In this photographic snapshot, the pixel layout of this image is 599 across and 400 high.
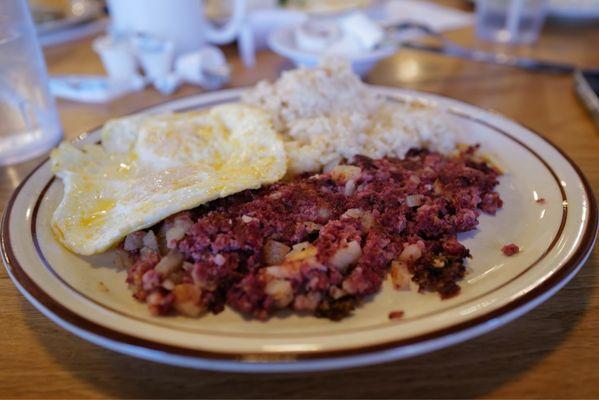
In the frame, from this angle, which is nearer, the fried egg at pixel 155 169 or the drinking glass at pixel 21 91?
the fried egg at pixel 155 169

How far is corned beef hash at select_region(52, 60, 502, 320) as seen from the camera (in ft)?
4.21

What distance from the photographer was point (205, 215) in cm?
150

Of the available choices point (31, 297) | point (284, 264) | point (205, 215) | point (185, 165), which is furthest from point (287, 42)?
point (31, 297)

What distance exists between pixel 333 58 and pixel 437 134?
587 millimetres

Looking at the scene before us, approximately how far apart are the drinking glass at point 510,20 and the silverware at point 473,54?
12.9 inches

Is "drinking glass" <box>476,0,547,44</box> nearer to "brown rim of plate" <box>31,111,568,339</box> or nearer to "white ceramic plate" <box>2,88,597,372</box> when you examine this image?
"white ceramic plate" <box>2,88,597,372</box>

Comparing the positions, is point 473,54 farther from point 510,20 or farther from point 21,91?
point 21,91

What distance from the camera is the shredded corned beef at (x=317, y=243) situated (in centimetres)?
125

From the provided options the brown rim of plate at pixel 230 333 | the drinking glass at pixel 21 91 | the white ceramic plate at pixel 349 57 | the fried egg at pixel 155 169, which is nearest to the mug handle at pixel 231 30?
the white ceramic plate at pixel 349 57

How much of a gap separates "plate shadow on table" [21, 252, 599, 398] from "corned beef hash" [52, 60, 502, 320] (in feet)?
0.49

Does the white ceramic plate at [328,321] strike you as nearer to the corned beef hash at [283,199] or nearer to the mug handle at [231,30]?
the corned beef hash at [283,199]

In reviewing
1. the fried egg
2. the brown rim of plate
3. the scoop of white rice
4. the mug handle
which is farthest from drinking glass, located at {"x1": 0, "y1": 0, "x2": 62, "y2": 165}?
the mug handle

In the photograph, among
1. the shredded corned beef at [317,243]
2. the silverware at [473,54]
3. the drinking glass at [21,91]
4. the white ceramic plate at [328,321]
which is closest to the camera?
the white ceramic plate at [328,321]

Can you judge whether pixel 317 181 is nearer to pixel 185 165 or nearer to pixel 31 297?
pixel 185 165
